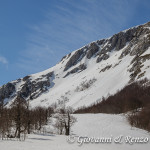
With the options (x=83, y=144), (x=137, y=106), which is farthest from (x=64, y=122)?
(x=137, y=106)

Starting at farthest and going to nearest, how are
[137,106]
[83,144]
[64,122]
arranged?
[137,106], [64,122], [83,144]

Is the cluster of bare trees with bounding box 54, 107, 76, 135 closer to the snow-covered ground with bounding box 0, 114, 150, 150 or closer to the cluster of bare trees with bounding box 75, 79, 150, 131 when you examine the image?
the snow-covered ground with bounding box 0, 114, 150, 150

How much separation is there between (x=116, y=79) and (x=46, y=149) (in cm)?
16856

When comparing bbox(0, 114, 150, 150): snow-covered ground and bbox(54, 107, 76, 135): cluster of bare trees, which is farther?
bbox(54, 107, 76, 135): cluster of bare trees

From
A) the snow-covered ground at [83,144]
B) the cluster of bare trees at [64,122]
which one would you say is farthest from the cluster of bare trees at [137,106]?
the cluster of bare trees at [64,122]

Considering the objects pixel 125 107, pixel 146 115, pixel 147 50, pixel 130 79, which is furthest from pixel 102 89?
pixel 146 115

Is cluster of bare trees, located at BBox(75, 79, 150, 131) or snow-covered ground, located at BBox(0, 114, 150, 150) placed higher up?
cluster of bare trees, located at BBox(75, 79, 150, 131)

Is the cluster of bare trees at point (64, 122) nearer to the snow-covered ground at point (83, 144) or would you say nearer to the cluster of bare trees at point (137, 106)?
the snow-covered ground at point (83, 144)

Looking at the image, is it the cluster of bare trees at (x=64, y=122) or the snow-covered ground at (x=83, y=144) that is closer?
the snow-covered ground at (x=83, y=144)

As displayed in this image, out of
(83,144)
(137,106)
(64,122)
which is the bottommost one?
(83,144)

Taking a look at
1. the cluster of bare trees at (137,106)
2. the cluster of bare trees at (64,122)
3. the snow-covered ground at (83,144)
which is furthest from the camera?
the cluster of bare trees at (137,106)

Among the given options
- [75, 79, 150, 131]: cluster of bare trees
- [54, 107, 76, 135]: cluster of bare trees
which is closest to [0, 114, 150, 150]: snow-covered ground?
[54, 107, 76, 135]: cluster of bare trees

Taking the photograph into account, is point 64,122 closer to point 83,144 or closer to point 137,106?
point 83,144

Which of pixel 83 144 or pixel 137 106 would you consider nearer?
pixel 83 144
